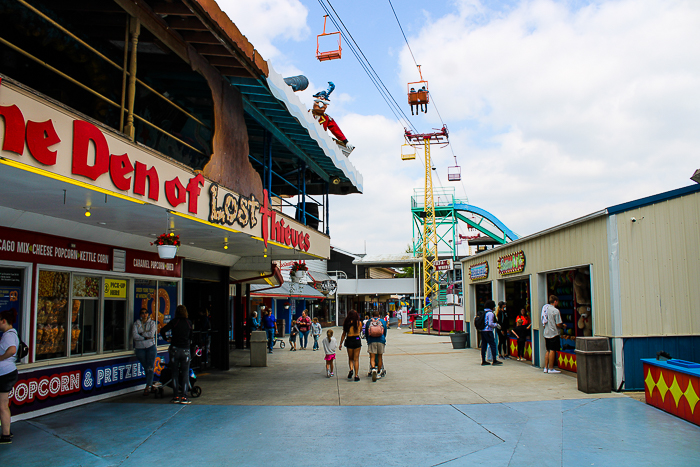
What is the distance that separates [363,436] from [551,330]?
22.0 ft

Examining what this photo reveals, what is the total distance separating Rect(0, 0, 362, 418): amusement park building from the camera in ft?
19.1

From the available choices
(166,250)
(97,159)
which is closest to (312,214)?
(166,250)

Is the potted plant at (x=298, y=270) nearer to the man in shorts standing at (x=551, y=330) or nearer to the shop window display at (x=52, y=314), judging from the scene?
the man in shorts standing at (x=551, y=330)

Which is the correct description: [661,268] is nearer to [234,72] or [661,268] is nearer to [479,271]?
[234,72]

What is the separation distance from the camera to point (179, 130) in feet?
39.5

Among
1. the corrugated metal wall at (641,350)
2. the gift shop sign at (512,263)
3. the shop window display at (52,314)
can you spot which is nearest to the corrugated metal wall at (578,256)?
the gift shop sign at (512,263)

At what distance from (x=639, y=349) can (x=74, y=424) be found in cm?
982

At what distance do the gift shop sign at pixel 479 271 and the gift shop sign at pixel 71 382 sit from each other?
11.8 metres

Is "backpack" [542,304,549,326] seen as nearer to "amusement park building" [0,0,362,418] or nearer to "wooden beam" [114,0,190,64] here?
"amusement park building" [0,0,362,418]

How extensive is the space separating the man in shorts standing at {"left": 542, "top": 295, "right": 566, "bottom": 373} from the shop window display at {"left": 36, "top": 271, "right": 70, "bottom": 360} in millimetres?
10078

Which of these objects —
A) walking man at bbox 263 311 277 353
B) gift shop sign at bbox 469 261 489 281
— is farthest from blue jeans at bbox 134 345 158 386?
gift shop sign at bbox 469 261 489 281

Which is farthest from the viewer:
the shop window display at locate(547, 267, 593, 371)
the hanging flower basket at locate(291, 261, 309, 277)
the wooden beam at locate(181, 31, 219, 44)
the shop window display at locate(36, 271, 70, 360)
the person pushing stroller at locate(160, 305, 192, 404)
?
the hanging flower basket at locate(291, 261, 309, 277)

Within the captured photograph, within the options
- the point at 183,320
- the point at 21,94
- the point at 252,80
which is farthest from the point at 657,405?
the point at 21,94

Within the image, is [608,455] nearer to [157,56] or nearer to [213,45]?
[213,45]
